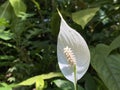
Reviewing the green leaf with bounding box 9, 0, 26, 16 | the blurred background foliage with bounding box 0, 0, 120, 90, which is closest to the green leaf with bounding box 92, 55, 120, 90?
the blurred background foliage with bounding box 0, 0, 120, 90

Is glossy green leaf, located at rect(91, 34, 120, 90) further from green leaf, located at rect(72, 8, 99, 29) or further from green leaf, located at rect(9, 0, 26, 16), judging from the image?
green leaf, located at rect(9, 0, 26, 16)

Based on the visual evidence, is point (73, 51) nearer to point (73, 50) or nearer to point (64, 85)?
point (73, 50)

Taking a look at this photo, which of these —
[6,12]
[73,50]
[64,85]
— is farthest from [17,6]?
[73,50]

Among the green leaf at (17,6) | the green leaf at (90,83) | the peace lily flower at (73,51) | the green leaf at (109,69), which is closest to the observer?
the peace lily flower at (73,51)

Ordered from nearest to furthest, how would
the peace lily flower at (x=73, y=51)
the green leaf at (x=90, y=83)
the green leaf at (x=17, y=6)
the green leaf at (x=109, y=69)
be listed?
the peace lily flower at (x=73, y=51)
the green leaf at (x=109, y=69)
the green leaf at (x=90, y=83)
the green leaf at (x=17, y=6)

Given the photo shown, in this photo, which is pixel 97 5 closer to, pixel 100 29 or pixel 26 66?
pixel 100 29

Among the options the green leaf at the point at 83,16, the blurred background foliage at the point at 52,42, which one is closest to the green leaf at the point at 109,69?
the blurred background foliage at the point at 52,42

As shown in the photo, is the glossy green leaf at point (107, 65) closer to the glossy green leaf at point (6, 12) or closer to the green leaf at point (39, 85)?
the green leaf at point (39, 85)
